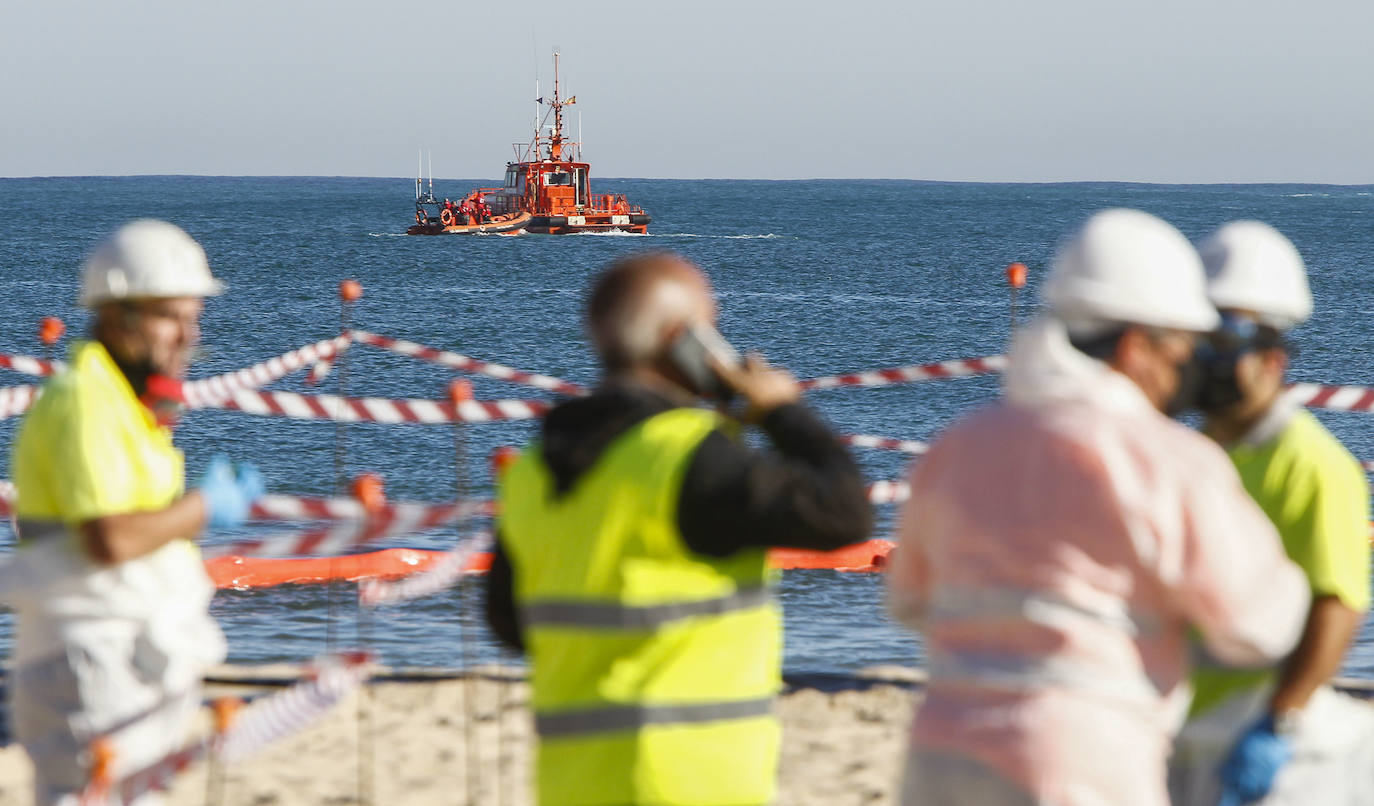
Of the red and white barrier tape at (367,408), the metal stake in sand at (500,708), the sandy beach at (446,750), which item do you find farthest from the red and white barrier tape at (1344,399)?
the metal stake in sand at (500,708)

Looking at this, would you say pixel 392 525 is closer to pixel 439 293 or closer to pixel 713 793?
pixel 713 793

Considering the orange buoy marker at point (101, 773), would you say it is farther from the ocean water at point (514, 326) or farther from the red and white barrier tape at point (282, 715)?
the ocean water at point (514, 326)

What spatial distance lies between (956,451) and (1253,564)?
1.49 ft

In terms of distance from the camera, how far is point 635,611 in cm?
268

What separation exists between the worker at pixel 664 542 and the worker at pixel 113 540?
3.29 ft

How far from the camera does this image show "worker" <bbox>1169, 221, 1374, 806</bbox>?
310 centimetres

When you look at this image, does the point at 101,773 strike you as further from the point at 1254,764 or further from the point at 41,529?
the point at 1254,764

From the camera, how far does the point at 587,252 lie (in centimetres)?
8762

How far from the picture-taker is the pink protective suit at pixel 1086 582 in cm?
250

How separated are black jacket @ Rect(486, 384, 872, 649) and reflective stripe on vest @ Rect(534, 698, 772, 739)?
25 cm

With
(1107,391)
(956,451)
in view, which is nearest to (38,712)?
(956,451)

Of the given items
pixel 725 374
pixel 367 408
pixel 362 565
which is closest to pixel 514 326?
pixel 362 565

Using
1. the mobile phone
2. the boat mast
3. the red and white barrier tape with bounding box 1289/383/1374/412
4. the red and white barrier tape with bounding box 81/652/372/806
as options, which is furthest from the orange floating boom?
the boat mast

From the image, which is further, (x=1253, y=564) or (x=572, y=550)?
(x=572, y=550)
